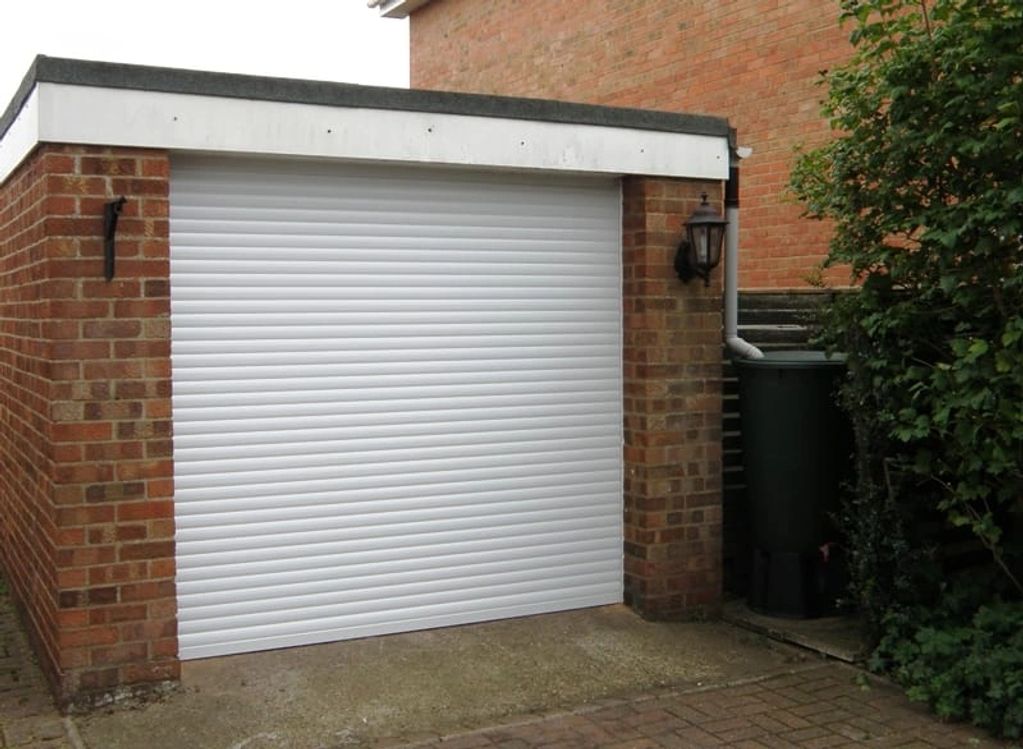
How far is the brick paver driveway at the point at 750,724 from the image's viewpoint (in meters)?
4.55

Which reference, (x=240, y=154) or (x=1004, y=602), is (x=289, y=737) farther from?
(x=1004, y=602)

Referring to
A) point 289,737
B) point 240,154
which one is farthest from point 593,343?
point 289,737

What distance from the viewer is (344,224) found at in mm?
5516

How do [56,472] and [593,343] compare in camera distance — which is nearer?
[56,472]

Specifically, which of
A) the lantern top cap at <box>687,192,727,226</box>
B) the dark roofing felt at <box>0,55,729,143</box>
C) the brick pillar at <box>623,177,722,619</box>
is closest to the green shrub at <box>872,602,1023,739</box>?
the brick pillar at <box>623,177,722,619</box>

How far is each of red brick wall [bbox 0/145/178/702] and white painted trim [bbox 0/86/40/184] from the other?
0.11 metres

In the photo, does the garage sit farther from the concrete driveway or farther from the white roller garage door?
the concrete driveway

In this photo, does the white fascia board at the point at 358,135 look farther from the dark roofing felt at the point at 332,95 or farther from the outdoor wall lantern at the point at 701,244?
the outdoor wall lantern at the point at 701,244

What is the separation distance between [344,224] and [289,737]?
7.94ft

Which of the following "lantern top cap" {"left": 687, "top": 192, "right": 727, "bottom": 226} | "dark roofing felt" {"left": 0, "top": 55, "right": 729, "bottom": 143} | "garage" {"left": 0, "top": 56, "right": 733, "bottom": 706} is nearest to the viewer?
"dark roofing felt" {"left": 0, "top": 55, "right": 729, "bottom": 143}

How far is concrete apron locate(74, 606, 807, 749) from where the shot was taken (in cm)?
462

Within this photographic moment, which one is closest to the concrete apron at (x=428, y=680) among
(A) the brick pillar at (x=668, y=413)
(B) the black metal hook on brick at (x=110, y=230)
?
(A) the brick pillar at (x=668, y=413)

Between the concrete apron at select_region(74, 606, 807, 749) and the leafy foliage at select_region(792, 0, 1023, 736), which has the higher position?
the leafy foliage at select_region(792, 0, 1023, 736)

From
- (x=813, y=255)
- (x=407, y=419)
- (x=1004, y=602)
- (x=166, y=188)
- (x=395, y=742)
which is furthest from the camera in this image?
(x=813, y=255)
